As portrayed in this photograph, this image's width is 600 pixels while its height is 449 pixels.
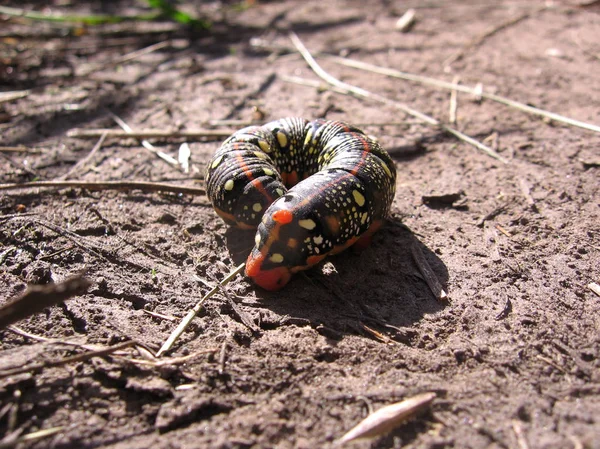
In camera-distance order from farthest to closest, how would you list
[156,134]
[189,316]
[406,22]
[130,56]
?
1. [406,22]
2. [130,56]
3. [156,134]
4. [189,316]

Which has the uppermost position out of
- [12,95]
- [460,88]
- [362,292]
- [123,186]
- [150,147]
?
[12,95]

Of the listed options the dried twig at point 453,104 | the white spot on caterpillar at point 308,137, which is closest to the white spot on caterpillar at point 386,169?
the white spot on caterpillar at point 308,137

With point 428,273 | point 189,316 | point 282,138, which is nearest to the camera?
point 189,316

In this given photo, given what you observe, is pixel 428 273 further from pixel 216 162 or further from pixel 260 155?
pixel 216 162

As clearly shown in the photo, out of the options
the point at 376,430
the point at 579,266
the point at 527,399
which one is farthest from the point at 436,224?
the point at 376,430

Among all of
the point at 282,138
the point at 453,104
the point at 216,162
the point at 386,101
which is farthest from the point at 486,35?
the point at 216,162

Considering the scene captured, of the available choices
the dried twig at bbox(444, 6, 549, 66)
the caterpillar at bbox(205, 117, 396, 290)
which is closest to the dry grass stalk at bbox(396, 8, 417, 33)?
the dried twig at bbox(444, 6, 549, 66)
